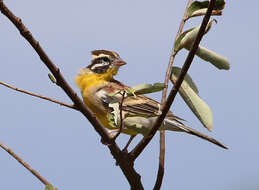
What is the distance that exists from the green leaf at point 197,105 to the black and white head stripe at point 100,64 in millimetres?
4060

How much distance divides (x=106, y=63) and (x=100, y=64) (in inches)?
4.9

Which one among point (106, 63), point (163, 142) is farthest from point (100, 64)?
point (163, 142)

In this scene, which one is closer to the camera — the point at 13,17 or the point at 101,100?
the point at 13,17

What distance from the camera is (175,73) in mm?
3645

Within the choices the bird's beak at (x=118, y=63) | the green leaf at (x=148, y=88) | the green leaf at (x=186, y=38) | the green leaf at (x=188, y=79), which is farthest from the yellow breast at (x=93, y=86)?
the green leaf at (x=148, y=88)

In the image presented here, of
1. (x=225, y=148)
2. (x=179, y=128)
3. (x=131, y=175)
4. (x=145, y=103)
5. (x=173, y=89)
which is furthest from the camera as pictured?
(x=145, y=103)

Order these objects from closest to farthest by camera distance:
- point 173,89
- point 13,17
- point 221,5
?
point 13,17, point 173,89, point 221,5

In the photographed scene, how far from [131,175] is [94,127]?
21.7 inches

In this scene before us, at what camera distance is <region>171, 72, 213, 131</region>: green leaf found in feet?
10.5

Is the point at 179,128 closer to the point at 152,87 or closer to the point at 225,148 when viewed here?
the point at 225,148

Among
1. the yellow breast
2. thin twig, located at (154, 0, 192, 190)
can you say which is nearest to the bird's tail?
the yellow breast

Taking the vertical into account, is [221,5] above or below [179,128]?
above

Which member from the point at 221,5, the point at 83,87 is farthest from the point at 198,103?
the point at 83,87

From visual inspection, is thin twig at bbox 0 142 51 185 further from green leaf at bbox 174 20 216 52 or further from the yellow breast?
the yellow breast
